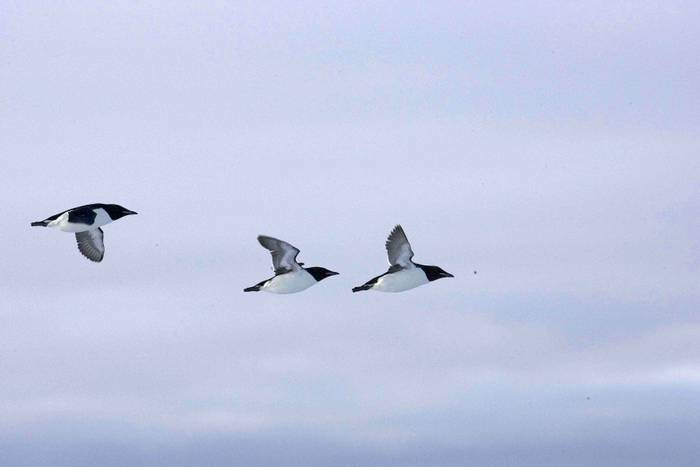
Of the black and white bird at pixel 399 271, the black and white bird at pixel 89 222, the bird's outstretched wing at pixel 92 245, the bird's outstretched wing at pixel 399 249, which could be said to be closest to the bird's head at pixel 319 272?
the black and white bird at pixel 399 271

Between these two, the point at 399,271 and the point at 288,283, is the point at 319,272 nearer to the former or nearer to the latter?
the point at 288,283

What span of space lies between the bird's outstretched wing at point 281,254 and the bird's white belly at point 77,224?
7.56 m

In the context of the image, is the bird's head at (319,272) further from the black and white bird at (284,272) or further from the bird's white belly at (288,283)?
the bird's white belly at (288,283)

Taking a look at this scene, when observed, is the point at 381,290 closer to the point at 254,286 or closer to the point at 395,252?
the point at 395,252

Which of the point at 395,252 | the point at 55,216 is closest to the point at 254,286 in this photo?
the point at 395,252

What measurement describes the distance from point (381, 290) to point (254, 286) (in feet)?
15.8

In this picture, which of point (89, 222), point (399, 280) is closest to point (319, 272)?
point (399, 280)

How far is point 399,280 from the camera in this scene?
166ft

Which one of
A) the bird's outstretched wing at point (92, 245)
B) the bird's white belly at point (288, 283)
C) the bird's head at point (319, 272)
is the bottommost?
the bird's white belly at point (288, 283)

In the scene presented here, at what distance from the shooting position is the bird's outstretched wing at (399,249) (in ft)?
163

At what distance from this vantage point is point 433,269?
51.6 m

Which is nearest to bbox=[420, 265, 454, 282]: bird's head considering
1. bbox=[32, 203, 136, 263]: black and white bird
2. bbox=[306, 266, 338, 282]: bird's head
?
bbox=[306, 266, 338, 282]: bird's head

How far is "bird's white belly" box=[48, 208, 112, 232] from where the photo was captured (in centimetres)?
5262

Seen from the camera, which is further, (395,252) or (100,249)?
(100,249)
